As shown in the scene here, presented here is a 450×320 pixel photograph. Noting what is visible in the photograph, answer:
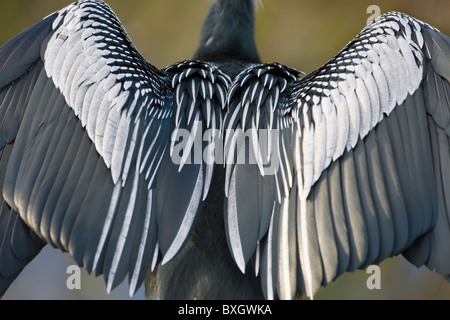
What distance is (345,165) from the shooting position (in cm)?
370

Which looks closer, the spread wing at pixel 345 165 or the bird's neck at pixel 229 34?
the spread wing at pixel 345 165

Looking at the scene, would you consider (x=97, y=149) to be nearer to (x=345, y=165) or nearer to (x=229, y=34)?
(x=345, y=165)

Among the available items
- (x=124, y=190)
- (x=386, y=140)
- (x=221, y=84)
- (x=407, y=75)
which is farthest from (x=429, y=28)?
(x=124, y=190)

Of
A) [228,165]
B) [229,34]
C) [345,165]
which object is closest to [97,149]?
[228,165]

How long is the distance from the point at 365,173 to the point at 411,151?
0.28 m

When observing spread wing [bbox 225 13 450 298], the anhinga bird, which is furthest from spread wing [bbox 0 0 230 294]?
spread wing [bbox 225 13 450 298]

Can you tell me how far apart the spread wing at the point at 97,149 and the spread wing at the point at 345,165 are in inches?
9.0

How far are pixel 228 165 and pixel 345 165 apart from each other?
555 mm

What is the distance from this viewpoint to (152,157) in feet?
12.3

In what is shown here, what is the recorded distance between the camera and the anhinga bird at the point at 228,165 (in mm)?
3568

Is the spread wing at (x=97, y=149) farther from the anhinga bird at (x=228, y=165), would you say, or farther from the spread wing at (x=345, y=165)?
the spread wing at (x=345, y=165)

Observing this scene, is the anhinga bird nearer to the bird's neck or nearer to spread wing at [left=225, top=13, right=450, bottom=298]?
spread wing at [left=225, top=13, right=450, bottom=298]

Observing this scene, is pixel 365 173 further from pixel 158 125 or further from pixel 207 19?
pixel 207 19

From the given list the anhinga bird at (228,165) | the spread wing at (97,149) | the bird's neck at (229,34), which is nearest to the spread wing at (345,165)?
the anhinga bird at (228,165)
